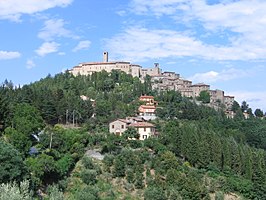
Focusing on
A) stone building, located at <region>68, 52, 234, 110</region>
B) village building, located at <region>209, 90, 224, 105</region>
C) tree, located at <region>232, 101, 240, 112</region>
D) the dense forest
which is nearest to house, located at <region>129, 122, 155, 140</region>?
the dense forest

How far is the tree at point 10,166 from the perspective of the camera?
2798 centimetres

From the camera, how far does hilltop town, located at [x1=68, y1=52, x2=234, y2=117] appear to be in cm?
9788

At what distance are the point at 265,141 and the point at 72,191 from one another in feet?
137

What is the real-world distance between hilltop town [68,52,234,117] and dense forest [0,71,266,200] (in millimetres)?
34791

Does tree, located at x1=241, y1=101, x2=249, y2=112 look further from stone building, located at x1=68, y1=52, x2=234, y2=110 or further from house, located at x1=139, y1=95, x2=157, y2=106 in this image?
house, located at x1=139, y1=95, x2=157, y2=106

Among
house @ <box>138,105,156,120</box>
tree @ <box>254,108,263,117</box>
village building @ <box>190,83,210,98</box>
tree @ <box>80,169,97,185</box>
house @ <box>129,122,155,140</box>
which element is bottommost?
tree @ <box>80,169,97,185</box>

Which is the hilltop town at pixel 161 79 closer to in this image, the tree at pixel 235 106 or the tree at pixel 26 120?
the tree at pixel 235 106

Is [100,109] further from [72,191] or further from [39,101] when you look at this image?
[72,191]

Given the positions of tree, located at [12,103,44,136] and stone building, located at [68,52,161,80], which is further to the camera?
stone building, located at [68,52,161,80]

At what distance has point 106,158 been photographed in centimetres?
4209

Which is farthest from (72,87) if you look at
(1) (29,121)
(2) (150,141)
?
(1) (29,121)

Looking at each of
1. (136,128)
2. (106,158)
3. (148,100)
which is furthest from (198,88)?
(106,158)

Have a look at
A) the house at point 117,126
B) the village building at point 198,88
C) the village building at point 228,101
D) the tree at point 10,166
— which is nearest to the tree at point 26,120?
the tree at point 10,166

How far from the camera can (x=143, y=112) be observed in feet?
220
